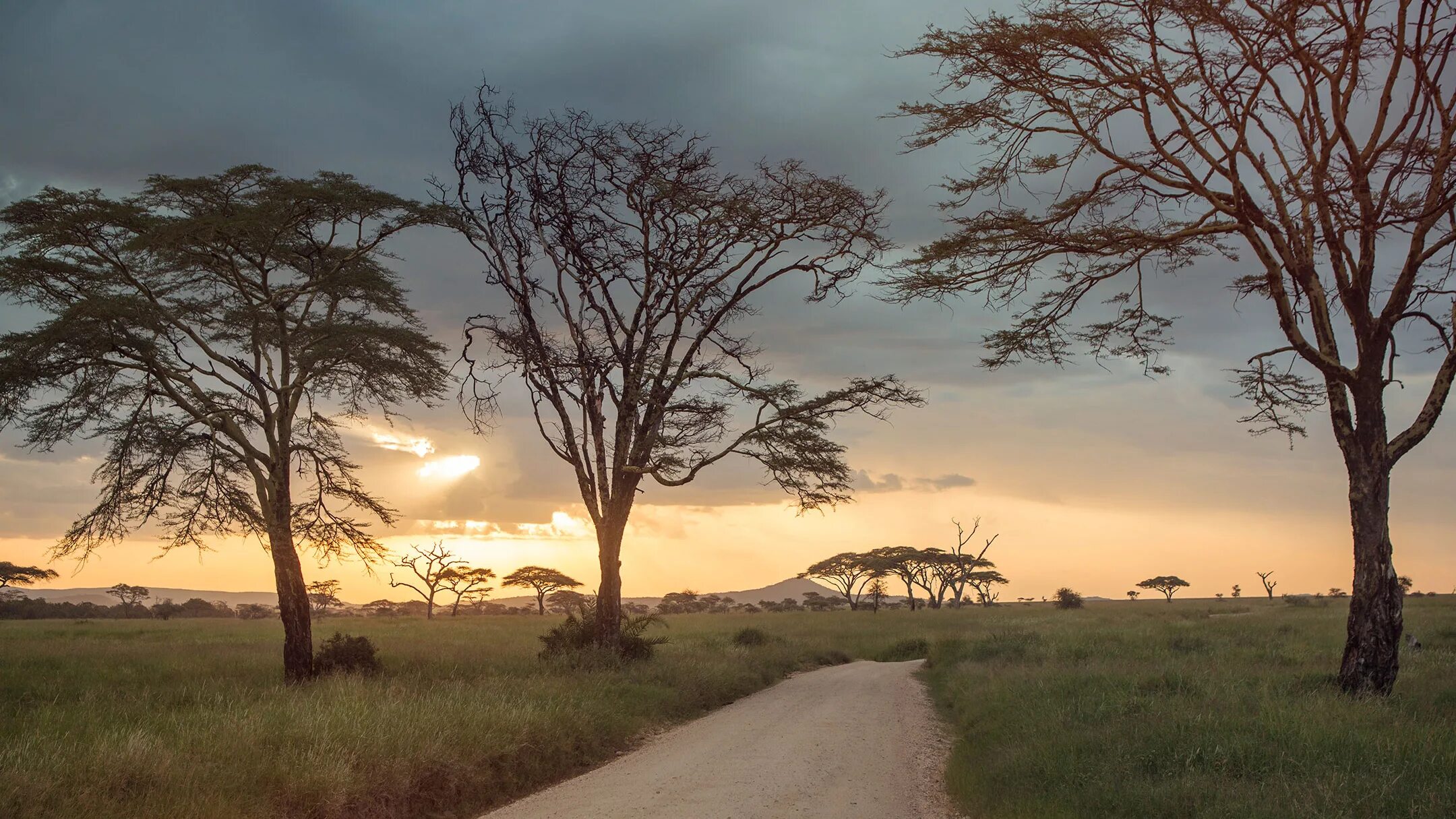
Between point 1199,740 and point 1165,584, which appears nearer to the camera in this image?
point 1199,740

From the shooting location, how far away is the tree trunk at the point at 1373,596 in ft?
39.6

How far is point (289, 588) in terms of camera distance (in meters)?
18.2

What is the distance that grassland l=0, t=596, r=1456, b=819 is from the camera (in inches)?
292

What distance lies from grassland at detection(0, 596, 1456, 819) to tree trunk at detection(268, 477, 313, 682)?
913mm

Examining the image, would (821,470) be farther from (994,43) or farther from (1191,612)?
(1191,612)

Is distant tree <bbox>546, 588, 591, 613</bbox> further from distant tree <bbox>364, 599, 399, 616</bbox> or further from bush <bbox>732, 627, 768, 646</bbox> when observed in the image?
bush <bbox>732, 627, 768, 646</bbox>

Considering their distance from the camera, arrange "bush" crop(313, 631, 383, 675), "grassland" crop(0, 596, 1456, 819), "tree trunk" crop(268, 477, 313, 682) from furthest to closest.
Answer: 1. "bush" crop(313, 631, 383, 675)
2. "tree trunk" crop(268, 477, 313, 682)
3. "grassland" crop(0, 596, 1456, 819)

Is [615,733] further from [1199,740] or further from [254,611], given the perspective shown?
[254,611]

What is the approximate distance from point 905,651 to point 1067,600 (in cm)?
4452

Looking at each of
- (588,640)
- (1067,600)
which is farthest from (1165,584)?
(588,640)

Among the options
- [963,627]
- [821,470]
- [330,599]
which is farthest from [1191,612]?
[330,599]

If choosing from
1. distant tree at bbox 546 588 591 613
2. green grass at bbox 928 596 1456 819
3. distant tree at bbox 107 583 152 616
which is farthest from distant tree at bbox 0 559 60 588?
green grass at bbox 928 596 1456 819

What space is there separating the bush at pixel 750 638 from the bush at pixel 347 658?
1136 cm

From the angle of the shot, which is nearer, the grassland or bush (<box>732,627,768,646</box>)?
the grassland
